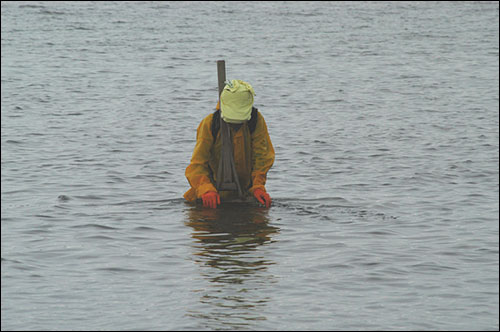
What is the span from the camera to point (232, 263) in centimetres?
885

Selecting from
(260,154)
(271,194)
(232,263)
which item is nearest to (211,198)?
(260,154)

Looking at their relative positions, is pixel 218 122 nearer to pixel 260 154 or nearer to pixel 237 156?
→ pixel 237 156

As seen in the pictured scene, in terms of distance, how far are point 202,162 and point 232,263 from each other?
1704 mm

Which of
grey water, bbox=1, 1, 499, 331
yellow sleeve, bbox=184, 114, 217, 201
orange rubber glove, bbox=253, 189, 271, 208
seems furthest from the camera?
orange rubber glove, bbox=253, 189, 271, 208

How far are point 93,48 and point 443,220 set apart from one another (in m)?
25.8

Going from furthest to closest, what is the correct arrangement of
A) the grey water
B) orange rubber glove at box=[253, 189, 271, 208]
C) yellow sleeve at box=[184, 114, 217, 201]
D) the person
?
orange rubber glove at box=[253, 189, 271, 208] → yellow sleeve at box=[184, 114, 217, 201] → the person → the grey water

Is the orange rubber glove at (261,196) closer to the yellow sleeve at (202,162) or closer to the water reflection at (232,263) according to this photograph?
the water reflection at (232,263)

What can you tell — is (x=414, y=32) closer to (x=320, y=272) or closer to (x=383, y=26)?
(x=383, y=26)

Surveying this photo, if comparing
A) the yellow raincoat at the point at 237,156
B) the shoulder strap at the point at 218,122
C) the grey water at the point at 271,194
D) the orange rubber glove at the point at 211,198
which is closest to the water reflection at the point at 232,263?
the grey water at the point at 271,194

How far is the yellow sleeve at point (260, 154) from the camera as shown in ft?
33.0

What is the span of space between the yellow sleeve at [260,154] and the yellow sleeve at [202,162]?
50 centimetres

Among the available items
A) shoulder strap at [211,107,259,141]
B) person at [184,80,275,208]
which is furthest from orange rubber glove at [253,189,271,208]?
shoulder strap at [211,107,259,141]

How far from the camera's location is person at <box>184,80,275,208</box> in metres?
9.88

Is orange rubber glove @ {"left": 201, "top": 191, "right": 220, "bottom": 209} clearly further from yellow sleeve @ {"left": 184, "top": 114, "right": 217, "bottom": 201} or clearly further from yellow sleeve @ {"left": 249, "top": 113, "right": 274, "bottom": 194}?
yellow sleeve @ {"left": 249, "top": 113, "right": 274, "bottom": 194}
